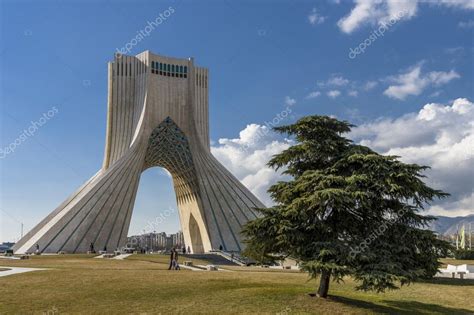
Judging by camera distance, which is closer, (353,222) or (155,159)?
(353,222)

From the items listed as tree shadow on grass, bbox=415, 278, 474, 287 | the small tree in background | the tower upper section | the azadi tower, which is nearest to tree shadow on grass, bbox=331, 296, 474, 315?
the small tree in background

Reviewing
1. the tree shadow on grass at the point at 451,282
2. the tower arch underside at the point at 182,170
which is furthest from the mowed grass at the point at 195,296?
the tower arch underside at the point at 182,170

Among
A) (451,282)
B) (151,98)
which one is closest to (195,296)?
(451,282)

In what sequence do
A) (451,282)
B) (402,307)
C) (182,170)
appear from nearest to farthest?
1. (402,307)
2. (451,282)
3. (182,170)

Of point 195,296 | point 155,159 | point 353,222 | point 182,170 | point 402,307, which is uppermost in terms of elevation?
point 155,159

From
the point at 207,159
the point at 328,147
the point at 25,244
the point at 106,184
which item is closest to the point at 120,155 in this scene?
the point at 106,184

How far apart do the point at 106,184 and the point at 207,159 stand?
1055 cm

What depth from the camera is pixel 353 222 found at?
13.7 meters

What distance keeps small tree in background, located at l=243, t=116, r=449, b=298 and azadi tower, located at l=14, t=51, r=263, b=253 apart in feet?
87.6

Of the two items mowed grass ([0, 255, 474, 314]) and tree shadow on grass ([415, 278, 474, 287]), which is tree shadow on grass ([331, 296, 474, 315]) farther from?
Answer: tree shadow on grass ([415, 278, 474, 287])

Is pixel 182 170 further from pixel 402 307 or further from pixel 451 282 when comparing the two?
pixel 402 307

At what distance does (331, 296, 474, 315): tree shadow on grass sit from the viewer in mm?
14125

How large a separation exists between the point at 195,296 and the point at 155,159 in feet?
139

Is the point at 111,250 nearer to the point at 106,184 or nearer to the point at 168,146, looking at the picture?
the point at 106,184
